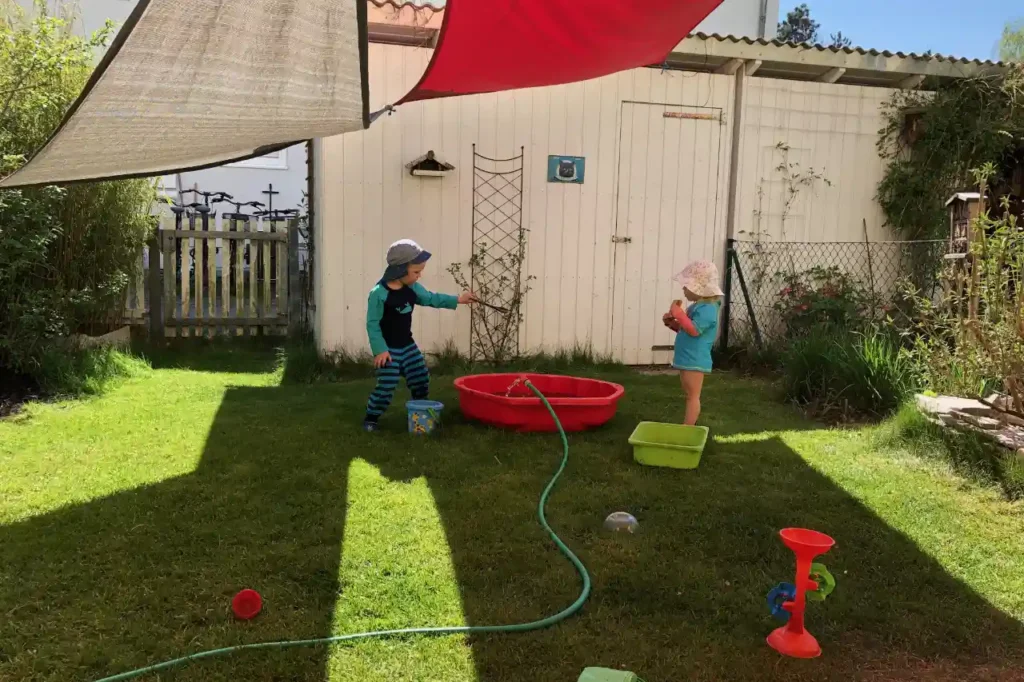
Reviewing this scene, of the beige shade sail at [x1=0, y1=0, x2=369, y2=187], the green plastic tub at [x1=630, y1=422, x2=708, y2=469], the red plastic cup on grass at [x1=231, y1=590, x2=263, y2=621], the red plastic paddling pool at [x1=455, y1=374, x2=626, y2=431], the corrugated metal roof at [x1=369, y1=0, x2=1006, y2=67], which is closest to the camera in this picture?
the red plastic cup on grass at [x1=231, y1=590, x2=263, y2=621]

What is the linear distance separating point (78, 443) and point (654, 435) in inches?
124

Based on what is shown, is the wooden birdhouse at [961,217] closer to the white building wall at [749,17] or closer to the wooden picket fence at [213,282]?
the wooden picket fence at [213,282]

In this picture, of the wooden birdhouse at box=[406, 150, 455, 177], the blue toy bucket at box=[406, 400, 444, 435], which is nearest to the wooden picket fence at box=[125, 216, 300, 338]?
the wooden birdhouse at box=[406, 150, 455, 177]

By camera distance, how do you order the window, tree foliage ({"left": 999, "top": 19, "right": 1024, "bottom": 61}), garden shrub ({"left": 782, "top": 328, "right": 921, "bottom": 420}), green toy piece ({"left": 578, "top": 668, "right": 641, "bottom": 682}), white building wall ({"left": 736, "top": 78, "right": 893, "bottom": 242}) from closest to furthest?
green toy piece ({"left": 578, "top": 668, "right": 641, "bottom": 682})
garden shrub ({"left": 782, "top": 328, "right": 921, "bottom": 420})
white building wall ({"left": 736, "top": 78, "right": 893, "bottom": 242})
tree foliage ({"left": 999, "top": 19, "right": 1024, "bottom": 61})
the window

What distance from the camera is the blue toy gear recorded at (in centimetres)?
211

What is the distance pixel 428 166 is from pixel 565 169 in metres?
1.26

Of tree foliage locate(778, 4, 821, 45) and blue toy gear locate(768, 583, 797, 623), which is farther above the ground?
tree foliage locate(778, 4, 821, 45)

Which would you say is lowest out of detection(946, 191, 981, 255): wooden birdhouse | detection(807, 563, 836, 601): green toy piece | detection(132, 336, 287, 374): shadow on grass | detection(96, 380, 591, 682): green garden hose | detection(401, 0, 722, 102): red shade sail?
detection(96, 380, 591, 682): green garden hose

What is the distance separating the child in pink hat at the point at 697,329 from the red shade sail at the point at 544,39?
1.37 m

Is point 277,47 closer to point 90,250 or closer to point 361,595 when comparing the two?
point 361,595

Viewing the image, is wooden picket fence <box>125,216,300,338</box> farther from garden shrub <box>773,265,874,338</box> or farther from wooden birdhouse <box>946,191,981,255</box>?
wooden birdhouse <box>946,191,981,255</box>

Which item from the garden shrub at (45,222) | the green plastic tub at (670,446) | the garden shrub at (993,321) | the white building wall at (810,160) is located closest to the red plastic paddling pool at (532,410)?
the green plastic tub at (670,446)

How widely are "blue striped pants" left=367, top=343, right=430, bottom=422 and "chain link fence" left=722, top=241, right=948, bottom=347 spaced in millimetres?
3454

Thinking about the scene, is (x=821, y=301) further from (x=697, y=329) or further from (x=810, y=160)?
(x=697, y=329)
